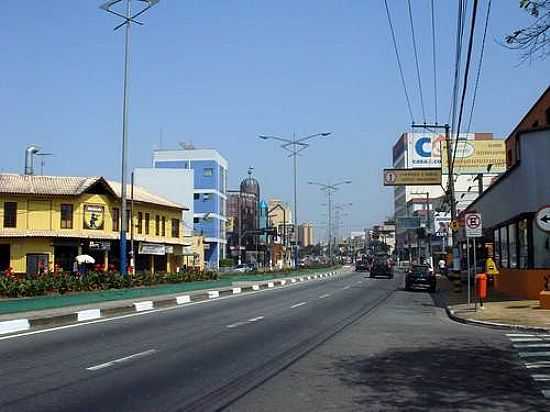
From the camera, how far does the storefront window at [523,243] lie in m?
27.4

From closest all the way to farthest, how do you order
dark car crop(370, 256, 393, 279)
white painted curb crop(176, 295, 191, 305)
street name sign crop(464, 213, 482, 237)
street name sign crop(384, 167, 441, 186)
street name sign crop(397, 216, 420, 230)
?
1. street name sign crop(464, 213, 482, 237)
2. white painted curb crop(176, 295, 191, 305)
3. street name sign crop(384, 167, 441, 186)
4. dark car crop(370, 256, 393, 279)
5. street name sign crop(397, 216, 420, 230)

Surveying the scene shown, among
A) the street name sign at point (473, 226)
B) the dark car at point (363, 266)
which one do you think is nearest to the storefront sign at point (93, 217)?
the street name sign at point (473, 226)

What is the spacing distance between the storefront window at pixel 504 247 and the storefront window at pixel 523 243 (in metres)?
3.88

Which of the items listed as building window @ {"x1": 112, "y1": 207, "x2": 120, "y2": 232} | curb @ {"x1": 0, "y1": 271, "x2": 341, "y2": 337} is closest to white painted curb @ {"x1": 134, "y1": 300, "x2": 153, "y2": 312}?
curb @ {"x1": 0, "y1": 271, "x2": 341, "y2": 337}

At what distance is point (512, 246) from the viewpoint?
3150cm

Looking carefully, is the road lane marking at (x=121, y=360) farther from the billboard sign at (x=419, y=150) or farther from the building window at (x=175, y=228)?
the billboard sign at (x=419, y=150)

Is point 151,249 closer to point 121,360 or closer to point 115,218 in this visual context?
point 115,218

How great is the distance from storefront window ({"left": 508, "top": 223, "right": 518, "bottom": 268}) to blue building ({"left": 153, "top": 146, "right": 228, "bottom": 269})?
211 feet

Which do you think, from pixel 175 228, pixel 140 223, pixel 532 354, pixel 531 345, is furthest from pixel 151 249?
pixel 532 354

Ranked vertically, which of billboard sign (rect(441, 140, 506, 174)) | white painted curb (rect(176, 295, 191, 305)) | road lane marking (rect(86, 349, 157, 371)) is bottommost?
white painted curb (rect(176, 295, 191, 305))

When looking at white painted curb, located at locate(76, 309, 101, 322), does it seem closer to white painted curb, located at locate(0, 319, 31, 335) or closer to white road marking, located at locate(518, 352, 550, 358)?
white painted curb, located at locate(0, 319, 31, 335)

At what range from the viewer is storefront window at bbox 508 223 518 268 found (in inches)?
1201

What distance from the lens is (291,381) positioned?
9.78m

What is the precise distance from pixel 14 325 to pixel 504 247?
24586 millimetres
